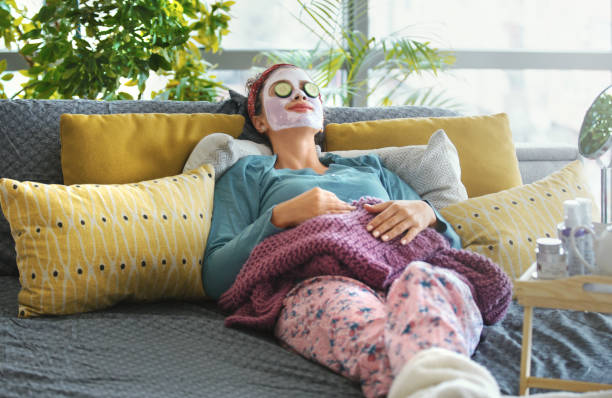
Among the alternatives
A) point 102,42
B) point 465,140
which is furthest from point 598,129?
point 102,42

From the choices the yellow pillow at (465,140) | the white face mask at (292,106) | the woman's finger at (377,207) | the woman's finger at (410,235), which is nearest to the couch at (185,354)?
the woman's finger at (410,235)

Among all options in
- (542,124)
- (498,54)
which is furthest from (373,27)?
(542,124)

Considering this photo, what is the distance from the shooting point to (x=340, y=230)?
1.46 metres

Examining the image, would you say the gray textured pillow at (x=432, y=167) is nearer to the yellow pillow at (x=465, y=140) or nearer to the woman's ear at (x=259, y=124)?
the yellow pillow at (x=465, y=140)

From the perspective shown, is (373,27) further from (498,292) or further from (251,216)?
(498,292)

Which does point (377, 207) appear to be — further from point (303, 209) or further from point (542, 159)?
point (542, 159)

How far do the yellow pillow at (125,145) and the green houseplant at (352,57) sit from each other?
1.13 meters

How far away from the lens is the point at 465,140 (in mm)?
2047

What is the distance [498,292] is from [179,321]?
0.72 m

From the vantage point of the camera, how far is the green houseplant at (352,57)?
2951mm

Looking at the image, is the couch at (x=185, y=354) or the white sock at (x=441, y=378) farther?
the couch at (x=185, y=354)

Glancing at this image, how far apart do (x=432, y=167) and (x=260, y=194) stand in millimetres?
508

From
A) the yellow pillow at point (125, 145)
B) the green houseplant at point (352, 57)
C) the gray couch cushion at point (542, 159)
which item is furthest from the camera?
the green houseplant at point (352, 57)

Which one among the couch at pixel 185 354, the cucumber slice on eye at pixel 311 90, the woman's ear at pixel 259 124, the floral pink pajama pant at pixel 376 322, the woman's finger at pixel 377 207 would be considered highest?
the cucumber slice on eye at pixel 311 90
